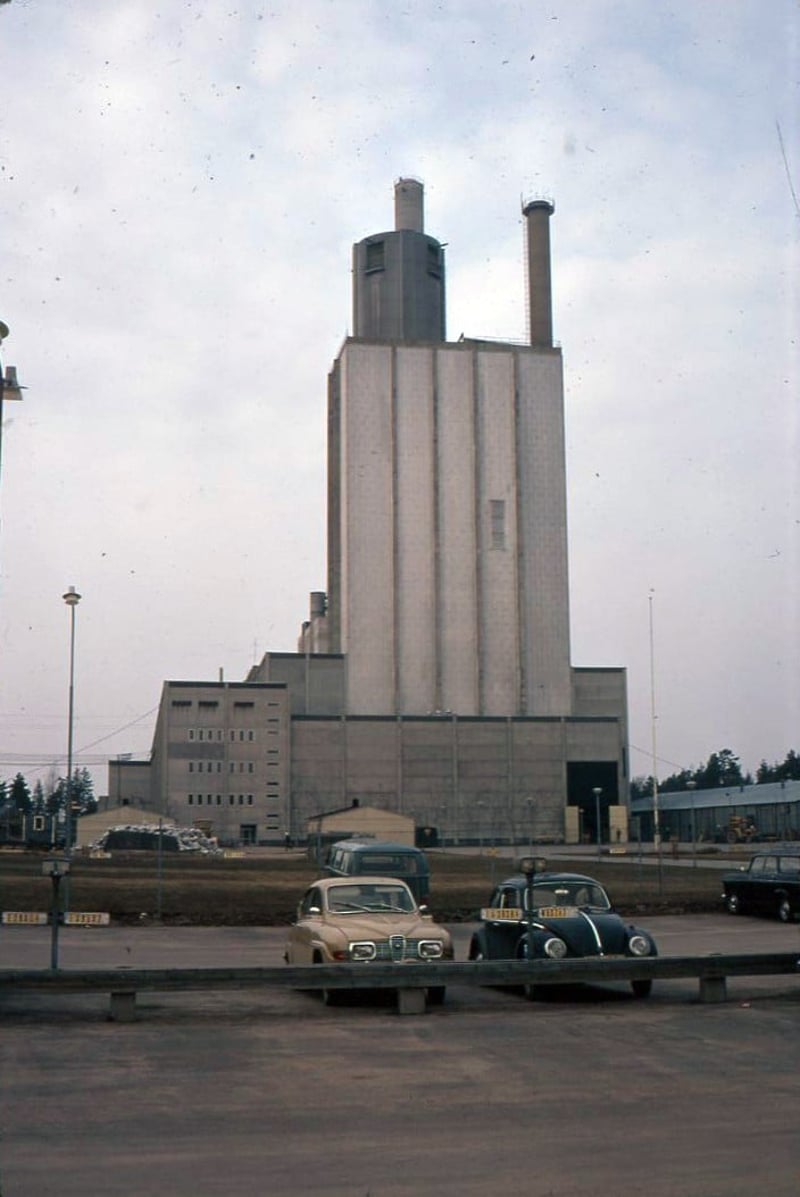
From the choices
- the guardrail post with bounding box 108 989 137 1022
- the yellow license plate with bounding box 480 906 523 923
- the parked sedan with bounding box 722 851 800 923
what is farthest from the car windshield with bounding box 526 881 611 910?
the parked sedan with bounding box 722 851 800 923

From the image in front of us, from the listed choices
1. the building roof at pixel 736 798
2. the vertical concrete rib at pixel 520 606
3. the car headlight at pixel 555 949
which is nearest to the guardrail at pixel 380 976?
the car headlight at pixel 555 949

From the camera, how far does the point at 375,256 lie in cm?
12012

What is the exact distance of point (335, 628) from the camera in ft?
380

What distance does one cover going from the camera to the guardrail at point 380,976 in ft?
49.6

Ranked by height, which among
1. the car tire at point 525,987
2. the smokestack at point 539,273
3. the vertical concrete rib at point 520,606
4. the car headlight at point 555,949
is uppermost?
the smokestack at point 539,273

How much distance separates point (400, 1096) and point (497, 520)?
103592mm

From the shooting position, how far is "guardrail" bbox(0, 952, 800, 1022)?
15.1 m

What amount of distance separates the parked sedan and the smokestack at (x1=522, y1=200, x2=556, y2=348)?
8903 cm

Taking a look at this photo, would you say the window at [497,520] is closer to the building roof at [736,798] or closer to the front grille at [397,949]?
the building roof at [736,798]

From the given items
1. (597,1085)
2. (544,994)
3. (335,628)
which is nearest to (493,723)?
(335,628)

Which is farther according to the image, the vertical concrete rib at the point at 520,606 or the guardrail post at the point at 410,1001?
the vertical concrete rib at the point at 520,606

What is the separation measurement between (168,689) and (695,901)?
247 ft

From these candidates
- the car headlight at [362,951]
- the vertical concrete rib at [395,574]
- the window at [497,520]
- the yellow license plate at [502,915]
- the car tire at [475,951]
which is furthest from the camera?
the window at [497,520]

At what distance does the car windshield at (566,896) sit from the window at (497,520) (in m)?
94.8
